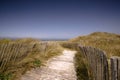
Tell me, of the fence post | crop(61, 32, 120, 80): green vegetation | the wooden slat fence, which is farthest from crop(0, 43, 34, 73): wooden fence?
the fence post

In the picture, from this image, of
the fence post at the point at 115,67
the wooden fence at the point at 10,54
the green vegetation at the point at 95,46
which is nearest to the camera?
the fence post at the point at 115,67

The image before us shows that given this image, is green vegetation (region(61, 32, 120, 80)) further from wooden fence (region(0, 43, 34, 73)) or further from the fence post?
wooden fence (region(0, 43, 34, 73))

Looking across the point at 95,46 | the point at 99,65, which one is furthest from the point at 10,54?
the point at 95,46

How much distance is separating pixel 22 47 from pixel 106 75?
19.0 ft

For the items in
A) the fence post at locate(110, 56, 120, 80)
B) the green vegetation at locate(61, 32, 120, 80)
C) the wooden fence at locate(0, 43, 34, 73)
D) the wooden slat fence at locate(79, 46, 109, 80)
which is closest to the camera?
the fence post at locate(110, 56, 120, 80)

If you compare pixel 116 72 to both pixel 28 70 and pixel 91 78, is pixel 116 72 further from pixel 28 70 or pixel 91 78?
pixel 28 70

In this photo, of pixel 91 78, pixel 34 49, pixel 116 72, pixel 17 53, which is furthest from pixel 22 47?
pixel 116 72

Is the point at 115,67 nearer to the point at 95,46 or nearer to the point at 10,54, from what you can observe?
the point at 10,54

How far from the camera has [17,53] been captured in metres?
8.06

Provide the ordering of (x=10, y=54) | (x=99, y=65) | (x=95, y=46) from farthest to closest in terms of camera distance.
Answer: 1. (x=95, y=46)
2. (x=10, y=54)
3. (x=99, y=65)

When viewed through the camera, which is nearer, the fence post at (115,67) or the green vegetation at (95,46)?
the fence post at (115,67)

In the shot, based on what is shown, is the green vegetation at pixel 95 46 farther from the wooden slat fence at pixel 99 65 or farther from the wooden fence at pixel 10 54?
the wooden fence at pixel 10 54

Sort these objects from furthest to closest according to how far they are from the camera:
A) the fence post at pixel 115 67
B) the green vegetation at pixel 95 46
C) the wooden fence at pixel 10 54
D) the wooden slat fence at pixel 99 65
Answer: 1. the wooden fence at pixel 10 54
2. the green vegetation at pixel 95 46
3. the wooden slat fence at pixel 99 65
4. the fence post at pixel 115 67

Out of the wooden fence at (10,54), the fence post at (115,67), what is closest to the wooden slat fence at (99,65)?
the fence post at (115,67)
